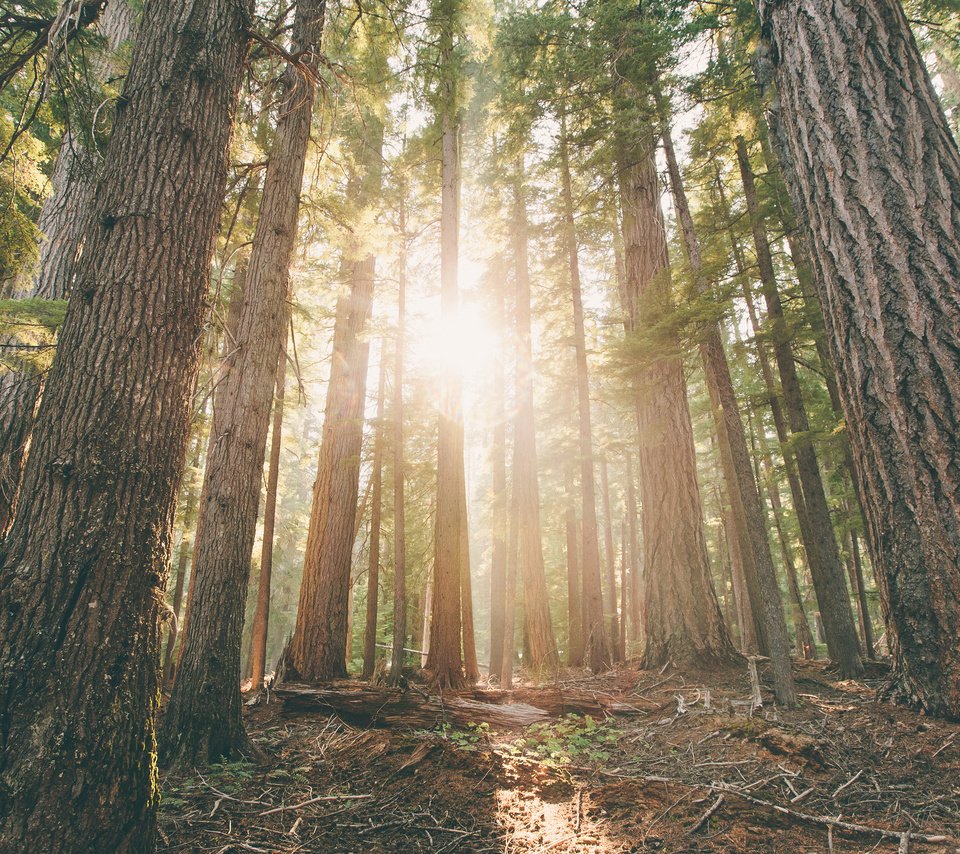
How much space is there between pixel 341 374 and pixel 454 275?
3062 millimetres

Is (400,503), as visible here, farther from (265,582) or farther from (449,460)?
(265,582)

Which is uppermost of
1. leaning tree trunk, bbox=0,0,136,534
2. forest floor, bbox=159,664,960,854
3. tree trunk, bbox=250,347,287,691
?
leaning tree trunk, bbox=0,0,136,534

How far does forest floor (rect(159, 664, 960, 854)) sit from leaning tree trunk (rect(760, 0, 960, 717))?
0.63m

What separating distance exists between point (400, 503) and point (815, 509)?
7276 millimetres

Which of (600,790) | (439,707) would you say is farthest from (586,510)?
(600,790)

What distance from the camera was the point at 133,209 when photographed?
2.51 m

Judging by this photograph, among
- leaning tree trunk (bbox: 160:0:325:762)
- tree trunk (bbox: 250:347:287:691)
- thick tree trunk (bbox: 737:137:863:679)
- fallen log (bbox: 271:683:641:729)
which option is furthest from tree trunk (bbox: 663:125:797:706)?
tree trunk (bbox: 250:347:287:691)

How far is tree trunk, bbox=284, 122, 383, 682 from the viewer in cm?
743

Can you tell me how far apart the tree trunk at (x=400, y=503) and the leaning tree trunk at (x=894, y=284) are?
20.0 ft

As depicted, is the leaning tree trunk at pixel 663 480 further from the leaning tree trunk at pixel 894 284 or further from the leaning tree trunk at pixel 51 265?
the leaning tree trunk at pixel 51 265

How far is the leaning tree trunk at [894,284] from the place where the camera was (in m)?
2.46

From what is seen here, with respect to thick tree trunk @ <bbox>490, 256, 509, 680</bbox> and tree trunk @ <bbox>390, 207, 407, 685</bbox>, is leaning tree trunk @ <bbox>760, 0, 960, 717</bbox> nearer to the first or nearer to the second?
tree trunk @ <bbox>390, 207, 407, 685</bbox>

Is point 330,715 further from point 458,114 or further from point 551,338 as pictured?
point 551,338

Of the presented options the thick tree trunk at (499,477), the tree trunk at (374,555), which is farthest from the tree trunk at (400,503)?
the thick tree trunk at (499,477)
